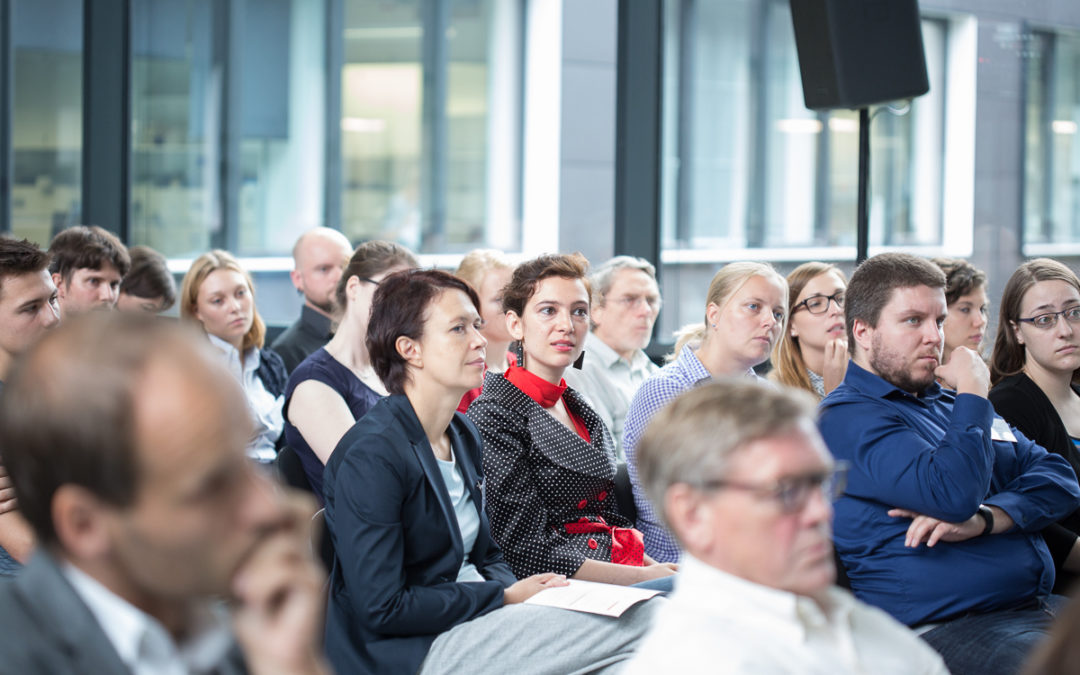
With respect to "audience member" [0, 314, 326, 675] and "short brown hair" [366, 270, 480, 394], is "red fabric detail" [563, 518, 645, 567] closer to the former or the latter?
"short brown hair" [366, 270, 480, 394]

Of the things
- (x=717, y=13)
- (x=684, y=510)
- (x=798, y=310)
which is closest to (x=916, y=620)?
(x=684, y=510)

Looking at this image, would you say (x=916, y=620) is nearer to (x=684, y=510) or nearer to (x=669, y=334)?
(x=684, y=510)

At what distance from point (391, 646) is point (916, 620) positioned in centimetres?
118

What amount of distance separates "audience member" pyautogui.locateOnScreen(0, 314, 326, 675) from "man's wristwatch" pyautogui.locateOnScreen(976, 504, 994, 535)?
6.34 ft

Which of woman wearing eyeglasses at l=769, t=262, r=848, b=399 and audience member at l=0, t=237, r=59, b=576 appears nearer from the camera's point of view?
audience member at l=0, t=237, r=59, b=576

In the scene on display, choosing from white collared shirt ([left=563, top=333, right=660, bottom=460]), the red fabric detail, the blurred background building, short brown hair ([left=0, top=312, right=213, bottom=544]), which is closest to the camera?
short brown hair ([left=0, top=312, right=213, bottom=544])

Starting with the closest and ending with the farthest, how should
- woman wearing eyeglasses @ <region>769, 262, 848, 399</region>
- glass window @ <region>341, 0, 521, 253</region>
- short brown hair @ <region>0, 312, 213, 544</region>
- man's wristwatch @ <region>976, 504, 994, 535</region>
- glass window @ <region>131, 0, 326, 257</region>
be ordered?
short brown hair @ <region>0, 312, 213, 544</region> < man's wristwatch @ <region>976, 504, 994, 535</region> < woman wearing eyeglasses @ <region>769, 262, 848, 399</region> < glass window @ <region>131, 0, 326, 257</region> < glass window @ <region>341, 0, 521, 253</region>

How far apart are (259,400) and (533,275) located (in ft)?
5.20

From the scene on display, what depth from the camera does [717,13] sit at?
650 cm

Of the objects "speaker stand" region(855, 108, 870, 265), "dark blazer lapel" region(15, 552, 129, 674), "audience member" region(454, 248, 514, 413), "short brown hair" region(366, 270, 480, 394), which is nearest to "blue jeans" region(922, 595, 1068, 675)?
"short brown hair" region(366, 270, 480, 394)

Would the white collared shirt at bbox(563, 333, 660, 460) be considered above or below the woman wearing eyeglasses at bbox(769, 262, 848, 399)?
below

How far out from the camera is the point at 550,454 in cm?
283

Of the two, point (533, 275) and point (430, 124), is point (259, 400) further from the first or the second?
point (430, 124)

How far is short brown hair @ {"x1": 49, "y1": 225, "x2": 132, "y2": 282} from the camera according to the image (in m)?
4.20
